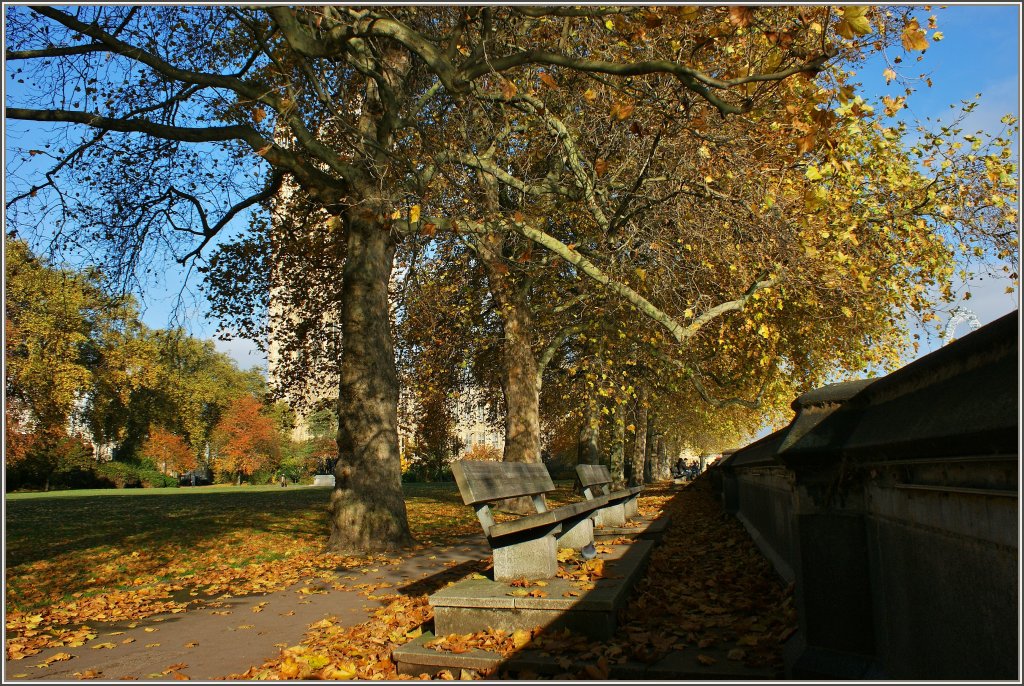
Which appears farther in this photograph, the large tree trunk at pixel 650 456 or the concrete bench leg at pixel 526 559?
the large tree trunk at pixel 650 456

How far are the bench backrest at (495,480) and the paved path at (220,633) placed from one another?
1772mm

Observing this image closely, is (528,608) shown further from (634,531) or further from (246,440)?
(246,440)

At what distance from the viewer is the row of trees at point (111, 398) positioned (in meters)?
34.5

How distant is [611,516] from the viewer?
10.1 metres

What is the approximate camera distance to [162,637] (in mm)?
6160

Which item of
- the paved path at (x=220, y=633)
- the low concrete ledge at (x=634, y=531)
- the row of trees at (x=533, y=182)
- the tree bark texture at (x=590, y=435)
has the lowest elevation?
the paved path at (x=220, y=633)

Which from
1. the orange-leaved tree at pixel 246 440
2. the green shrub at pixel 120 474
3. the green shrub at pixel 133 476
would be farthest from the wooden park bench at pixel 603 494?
the orange-leaved tree at pixel 246 440

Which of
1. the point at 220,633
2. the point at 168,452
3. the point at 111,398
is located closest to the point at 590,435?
the point at 220,633

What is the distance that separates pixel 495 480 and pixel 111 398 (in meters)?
48.1

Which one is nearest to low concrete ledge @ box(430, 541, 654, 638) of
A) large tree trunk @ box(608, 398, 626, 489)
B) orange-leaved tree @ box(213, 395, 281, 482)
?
large tree trunk @ box(608, 398, 626, 489)

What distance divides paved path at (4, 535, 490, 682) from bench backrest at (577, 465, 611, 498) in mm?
1723

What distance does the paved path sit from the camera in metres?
5.14

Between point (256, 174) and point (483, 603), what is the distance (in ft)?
Result: 42.1

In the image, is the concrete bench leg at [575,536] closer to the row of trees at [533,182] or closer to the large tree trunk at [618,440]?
the row of trees at [533,182]
